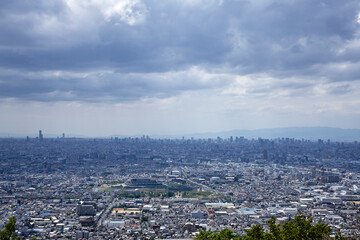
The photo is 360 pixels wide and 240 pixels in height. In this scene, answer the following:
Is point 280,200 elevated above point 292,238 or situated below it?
below

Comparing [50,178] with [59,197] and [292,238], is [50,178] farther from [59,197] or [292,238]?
[292,238]

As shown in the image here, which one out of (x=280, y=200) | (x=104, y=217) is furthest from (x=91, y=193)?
(x=280, y=200)

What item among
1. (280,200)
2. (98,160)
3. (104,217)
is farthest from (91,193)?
(98,160)

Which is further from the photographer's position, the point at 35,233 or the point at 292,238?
the point at 35,233

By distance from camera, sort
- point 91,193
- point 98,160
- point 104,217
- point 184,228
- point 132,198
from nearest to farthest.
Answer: point 184,228, point 104,217, point 132,198, point 91,193, point 98,160

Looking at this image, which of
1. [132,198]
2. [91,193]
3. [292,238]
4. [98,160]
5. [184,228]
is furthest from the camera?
[98,160]

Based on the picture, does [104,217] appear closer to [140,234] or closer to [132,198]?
[140,234]

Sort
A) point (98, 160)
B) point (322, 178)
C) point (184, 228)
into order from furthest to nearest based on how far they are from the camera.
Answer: point (98, 160), point (322, 178), point (184, 228)

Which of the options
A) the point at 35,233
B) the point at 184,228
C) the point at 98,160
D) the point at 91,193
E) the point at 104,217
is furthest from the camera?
the point at 98,160

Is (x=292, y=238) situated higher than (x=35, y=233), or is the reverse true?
(x=292, y=238)
